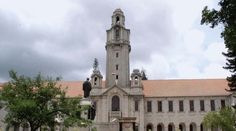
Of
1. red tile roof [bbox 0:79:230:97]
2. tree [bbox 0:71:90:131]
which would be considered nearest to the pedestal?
tree [bbox 0:71:90:131]

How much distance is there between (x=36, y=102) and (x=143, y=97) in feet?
98.3

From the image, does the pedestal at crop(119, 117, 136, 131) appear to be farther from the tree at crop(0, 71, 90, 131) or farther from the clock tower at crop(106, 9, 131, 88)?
the clock tower at crop(106, 9, 131, 88)

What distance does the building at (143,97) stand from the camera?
59.4 meters

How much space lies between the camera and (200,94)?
61.2m

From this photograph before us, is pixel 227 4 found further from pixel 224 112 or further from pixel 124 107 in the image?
pixel 124 107

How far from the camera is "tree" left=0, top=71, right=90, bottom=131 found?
1260 inches

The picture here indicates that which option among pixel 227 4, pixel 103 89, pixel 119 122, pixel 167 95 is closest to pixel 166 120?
pixel 167 95

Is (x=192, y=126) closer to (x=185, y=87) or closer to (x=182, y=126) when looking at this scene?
(x=182, y=126)

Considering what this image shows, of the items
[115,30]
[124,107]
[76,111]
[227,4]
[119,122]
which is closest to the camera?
[227,4]

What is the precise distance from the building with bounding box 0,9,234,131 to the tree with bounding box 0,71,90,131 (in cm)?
2485

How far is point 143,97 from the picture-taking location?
197ft

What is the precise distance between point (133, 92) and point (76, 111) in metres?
28.2

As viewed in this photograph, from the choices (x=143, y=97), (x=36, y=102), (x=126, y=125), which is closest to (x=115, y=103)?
(x=143, y=97)

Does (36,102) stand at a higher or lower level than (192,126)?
higher
